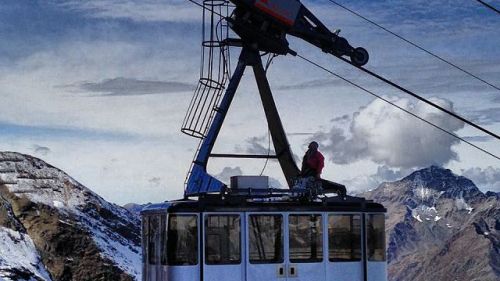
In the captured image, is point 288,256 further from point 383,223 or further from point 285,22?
point 285,22

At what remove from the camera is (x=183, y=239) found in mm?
19984

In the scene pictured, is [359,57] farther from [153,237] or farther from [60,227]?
[60,227]

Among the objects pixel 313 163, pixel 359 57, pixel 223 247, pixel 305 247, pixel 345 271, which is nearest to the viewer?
pixel 223 247

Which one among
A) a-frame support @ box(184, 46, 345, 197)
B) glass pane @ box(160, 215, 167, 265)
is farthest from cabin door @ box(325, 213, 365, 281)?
a-frame support @ box(184, 46, 345, 197)

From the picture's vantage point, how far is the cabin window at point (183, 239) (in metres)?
19.9

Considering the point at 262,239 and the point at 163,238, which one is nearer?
the point at 262,239

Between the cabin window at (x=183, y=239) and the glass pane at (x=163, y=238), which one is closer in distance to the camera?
the cabin window at (x=183, y=239)

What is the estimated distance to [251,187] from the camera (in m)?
21.7

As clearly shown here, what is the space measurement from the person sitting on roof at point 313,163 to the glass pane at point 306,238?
275 cm

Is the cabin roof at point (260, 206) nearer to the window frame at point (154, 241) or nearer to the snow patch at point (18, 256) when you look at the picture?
the window frame at point (154, 241)

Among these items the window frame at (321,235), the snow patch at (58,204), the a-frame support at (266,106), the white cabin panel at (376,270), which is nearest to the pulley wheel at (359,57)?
the a-frame support at (266,106)

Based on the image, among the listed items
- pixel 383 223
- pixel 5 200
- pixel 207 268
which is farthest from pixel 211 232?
pixel 5 200

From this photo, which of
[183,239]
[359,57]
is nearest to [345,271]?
[183,239]

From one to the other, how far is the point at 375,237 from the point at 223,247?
13.6 ft
